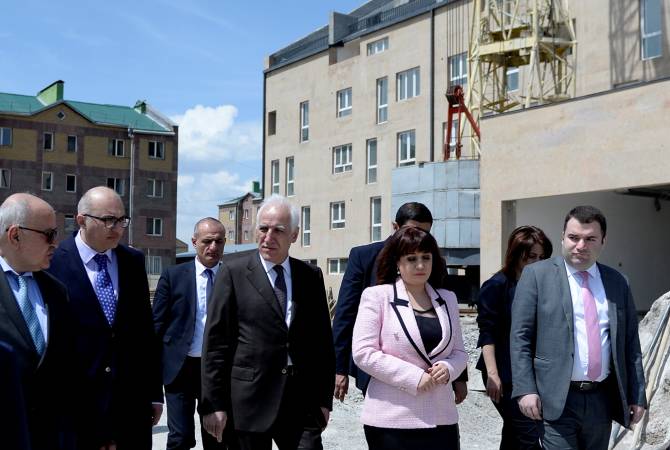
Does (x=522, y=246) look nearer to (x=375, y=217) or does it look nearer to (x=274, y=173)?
(x=375, y=217)

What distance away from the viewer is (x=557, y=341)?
505 centimetres

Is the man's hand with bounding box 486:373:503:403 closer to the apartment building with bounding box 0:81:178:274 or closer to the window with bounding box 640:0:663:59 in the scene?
the window with bounding box 640:0:663:59

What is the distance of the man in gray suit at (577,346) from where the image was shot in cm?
501

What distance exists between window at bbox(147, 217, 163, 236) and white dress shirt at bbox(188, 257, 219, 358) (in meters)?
57.6

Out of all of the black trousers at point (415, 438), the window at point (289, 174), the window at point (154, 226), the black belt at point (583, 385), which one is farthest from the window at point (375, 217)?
the black trousers at point (415, 438)

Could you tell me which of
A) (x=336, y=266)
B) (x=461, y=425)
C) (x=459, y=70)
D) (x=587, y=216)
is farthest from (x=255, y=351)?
(x=336, y=266)

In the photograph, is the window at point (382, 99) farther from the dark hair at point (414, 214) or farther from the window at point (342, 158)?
the dark hair at point (414, 214)

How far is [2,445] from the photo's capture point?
66.2 inches

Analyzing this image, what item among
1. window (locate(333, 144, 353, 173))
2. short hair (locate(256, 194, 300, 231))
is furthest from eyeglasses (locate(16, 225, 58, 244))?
window (locate(333, 144, 353, 173))

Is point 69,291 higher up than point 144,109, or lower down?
lower down

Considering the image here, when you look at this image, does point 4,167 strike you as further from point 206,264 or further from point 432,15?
point 206,264

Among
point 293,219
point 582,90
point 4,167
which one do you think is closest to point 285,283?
point 293,219

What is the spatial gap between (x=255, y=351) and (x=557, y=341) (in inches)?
70.9

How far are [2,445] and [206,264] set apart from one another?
5.41m
